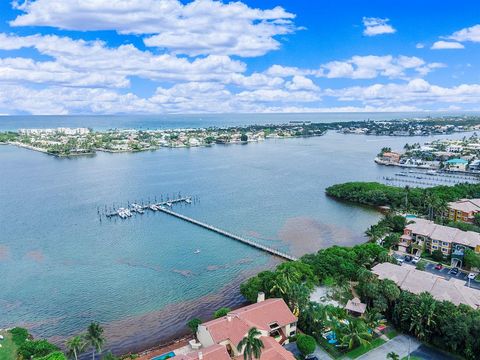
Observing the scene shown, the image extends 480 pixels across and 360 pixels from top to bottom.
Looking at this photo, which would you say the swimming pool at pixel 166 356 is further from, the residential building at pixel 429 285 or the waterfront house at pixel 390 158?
the waterfront house at pixel 390 158

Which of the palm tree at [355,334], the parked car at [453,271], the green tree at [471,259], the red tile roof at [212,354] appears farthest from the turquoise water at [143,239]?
the green tree at [471,259]

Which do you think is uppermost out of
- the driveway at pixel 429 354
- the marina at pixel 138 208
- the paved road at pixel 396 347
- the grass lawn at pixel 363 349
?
the marina at pixel 138 208

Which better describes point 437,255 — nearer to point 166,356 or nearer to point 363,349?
point 363,349

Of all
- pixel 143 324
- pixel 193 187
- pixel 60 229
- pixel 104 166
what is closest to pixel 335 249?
pixel 143 324

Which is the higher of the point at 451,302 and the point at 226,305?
the point at 451,302

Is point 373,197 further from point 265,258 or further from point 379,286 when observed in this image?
point 379,286

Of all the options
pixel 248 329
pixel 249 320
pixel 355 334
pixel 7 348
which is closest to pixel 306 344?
pixel 355 334
